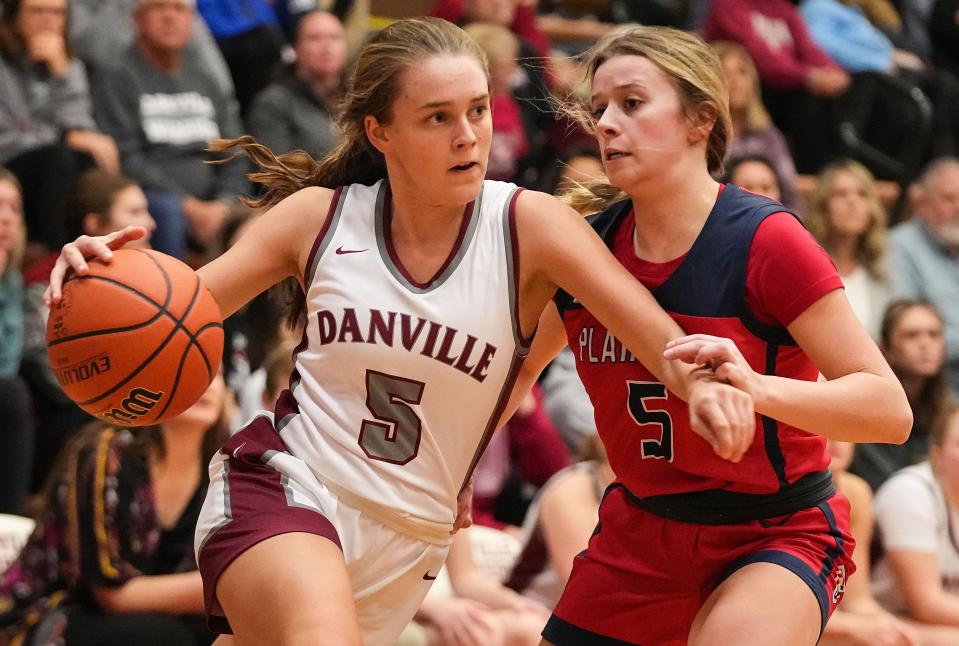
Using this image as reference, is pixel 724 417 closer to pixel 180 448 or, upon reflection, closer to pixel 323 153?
pixel 180 448

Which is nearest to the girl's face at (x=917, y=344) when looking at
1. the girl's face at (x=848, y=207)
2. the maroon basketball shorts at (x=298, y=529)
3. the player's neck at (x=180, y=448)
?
the girl's face at (x=848, y=207)

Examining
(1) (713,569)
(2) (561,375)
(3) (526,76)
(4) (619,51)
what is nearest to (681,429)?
(1) (713,569)

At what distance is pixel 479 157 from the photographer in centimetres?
357

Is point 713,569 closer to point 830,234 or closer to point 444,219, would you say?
point 444,219

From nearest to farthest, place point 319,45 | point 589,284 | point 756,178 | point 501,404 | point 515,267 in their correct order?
point 589,284, point 515,267, point 501,404, point 756,178, point 319,45

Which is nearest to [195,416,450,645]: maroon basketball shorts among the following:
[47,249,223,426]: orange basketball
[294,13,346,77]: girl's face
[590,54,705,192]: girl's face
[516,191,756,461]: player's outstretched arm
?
[47,249,223,426]: orange basketball

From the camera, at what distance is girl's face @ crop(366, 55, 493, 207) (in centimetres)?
353

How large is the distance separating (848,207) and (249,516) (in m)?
5.58

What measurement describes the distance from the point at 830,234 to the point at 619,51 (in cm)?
490

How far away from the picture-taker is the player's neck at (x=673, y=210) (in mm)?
3578

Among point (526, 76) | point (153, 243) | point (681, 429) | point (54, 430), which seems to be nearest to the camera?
point (681, 429)

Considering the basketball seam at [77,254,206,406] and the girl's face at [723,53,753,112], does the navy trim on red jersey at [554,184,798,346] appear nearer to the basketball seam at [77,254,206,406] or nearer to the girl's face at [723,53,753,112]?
the basketball seam at [77,254,206,406]

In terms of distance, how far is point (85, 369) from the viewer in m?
3.47

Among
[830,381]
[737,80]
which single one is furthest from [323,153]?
[830,381]
